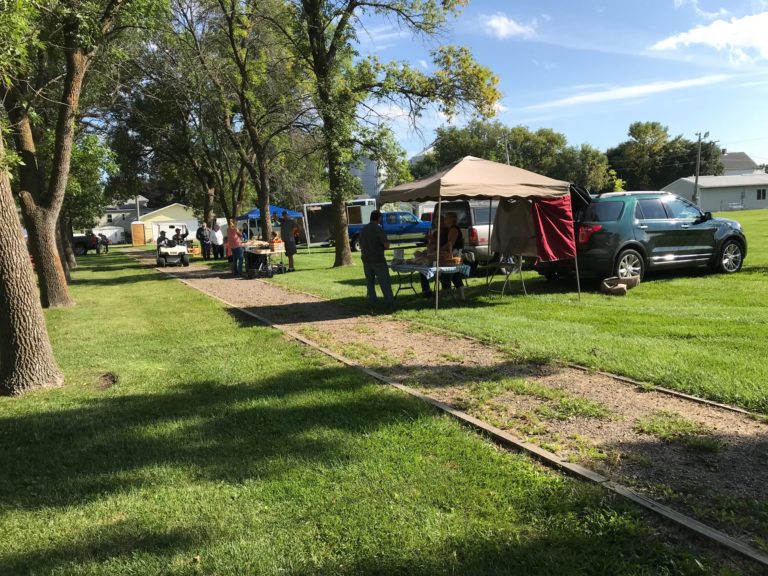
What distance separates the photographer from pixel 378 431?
4.36 metres

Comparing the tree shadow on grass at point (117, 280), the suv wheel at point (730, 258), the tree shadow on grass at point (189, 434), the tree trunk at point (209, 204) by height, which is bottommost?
the tree shadow on grass at point (189, 434)

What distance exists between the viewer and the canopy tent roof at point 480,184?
896cm

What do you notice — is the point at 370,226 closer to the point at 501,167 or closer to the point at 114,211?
the point at 501,167

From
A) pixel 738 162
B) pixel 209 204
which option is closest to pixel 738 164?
pixel 738 162

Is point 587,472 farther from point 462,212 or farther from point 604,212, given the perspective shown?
point 462,212

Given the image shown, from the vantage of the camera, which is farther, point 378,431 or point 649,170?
point 649,170

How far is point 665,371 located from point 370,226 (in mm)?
5957

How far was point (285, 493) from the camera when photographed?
3.47 metres

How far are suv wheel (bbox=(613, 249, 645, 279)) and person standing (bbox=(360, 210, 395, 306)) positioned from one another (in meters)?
4.31

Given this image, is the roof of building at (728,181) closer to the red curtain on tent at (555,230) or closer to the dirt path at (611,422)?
the red curtain on tent at (555,230)

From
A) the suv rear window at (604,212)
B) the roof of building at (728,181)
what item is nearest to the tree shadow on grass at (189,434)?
the suv rear window at (604,212)

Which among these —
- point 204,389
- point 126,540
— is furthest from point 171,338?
point 126,540

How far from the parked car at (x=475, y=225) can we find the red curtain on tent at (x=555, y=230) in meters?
3.56

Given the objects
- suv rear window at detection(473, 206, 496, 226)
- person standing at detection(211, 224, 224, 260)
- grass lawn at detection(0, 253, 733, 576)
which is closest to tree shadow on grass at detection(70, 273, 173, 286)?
person standing at detection(211, 224, 224, 260)
